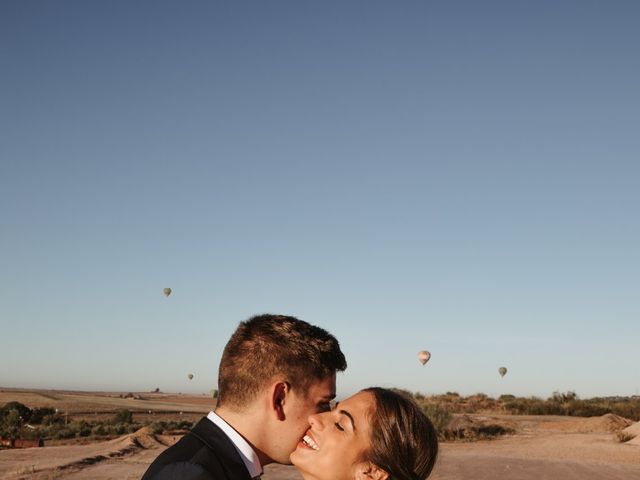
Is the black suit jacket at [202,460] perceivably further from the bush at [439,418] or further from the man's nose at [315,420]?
the bush at [439,418]

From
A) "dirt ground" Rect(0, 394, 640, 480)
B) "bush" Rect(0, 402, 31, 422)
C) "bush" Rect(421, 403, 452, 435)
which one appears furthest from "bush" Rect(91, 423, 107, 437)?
"bush" Rect(421, 403, 452, 435)

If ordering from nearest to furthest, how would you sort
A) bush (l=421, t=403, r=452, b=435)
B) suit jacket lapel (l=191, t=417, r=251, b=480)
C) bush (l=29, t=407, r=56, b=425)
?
suit jacket lapel (l=191, t=417, r=251, b=480)
bush (l=421, t=403, r=452, b=435)
bush (l=29, t=407, r=56, b=425)

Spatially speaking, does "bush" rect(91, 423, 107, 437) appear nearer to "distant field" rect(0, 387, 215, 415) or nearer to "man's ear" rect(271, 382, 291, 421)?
"distant field" rect(0, 387, 215, 415)

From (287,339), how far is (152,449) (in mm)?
19678

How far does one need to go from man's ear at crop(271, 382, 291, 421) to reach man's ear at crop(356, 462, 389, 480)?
17.1 inches

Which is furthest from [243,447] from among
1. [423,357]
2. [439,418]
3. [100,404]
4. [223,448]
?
[100,404]

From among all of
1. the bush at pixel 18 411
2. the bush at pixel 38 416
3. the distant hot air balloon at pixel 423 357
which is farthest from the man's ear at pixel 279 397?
the distant hot air balloon at pixel 423 357

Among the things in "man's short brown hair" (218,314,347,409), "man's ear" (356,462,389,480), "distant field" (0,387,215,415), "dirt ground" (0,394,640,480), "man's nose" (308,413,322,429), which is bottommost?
"dirt ground" (0,394,640,480)

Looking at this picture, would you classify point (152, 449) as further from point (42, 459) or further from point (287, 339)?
point (287, 339)

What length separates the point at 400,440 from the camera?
3131 millimetres

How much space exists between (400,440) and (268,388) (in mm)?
644

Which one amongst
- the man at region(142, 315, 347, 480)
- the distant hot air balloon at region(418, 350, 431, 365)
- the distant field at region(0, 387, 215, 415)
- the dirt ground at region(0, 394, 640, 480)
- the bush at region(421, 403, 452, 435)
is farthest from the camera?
the distant field at region(0, 387, 215, 415)

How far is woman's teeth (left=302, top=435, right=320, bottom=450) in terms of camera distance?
3.30 m

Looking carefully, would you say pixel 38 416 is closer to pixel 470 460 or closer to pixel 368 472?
pixel 470 460
